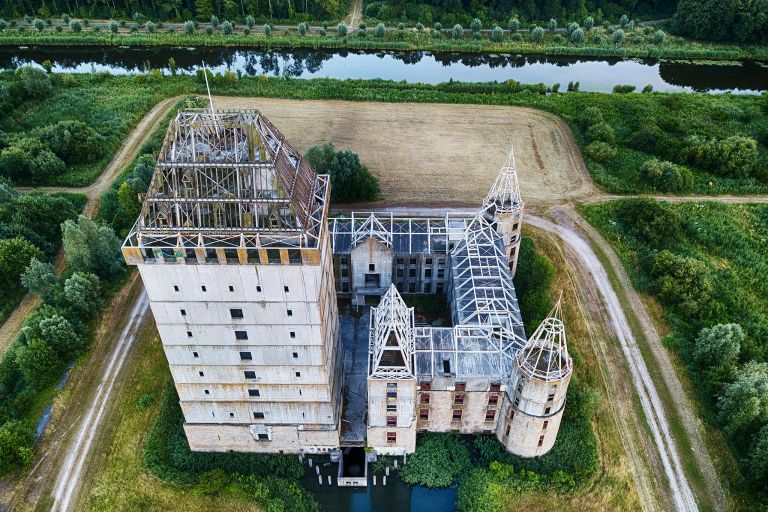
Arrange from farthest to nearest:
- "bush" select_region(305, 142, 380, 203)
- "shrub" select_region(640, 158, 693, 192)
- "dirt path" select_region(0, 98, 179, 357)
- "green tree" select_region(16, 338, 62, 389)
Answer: "shrub" select_region(640, 158, 693, 192) < "bush" select_region(305, 142, 380, 203) < "dirt path" select_region(0, 98, 179, 357) < "green tree" select_region(16, 338, 62, 389)

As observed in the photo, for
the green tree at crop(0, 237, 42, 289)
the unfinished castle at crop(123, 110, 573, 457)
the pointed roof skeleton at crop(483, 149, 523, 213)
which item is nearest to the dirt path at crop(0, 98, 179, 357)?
the green tree at crop(0, 237, 42, 289)

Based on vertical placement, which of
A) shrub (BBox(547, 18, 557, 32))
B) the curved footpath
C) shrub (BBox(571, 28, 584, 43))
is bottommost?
the curved footpath

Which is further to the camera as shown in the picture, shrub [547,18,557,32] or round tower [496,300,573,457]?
shrub [547,18,557,32]

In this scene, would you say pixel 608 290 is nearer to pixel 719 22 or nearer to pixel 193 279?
pixel 193 279

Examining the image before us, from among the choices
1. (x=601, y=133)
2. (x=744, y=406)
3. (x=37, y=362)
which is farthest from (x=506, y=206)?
(x=37, y=362)

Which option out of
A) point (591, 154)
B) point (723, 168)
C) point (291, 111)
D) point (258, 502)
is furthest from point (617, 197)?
point (258, 502)

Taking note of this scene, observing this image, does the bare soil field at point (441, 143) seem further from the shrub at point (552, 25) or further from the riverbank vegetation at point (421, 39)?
the shrub at point (552, 25)

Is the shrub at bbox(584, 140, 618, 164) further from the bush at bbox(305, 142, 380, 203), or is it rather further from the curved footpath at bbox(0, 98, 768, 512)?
the bush at bbox(305, 142, 380, 203)
